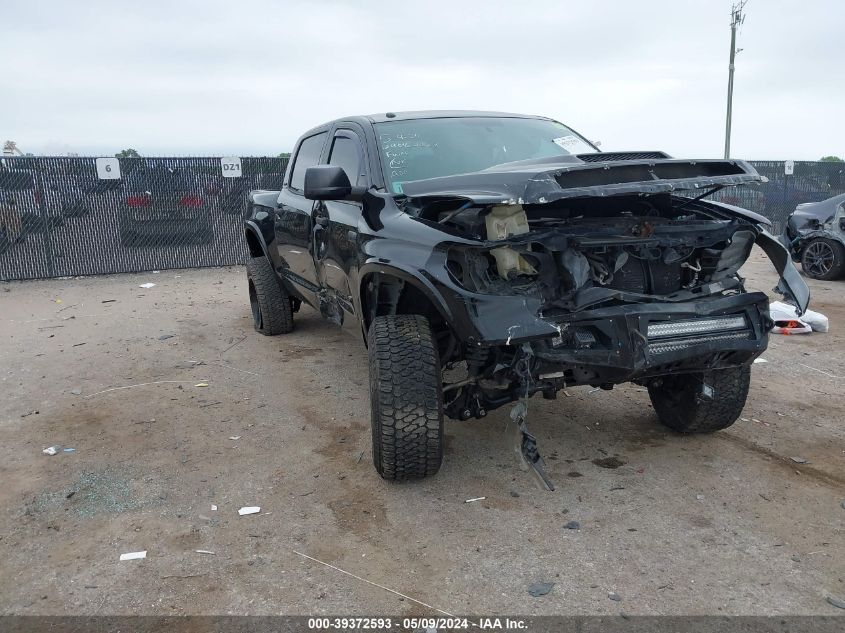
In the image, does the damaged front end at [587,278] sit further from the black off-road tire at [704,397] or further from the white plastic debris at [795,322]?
the white plastic debris at [795,322]

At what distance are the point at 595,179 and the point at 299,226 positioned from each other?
286cm

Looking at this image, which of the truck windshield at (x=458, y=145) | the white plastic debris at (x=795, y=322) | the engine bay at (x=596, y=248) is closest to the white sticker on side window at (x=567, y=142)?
the truck windshield at (x=458, y=145)

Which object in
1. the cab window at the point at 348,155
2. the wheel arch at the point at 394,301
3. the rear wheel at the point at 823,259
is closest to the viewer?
the wheel arch at the point at 394,301

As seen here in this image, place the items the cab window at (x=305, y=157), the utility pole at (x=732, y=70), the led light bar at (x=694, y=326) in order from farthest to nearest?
1. the utility pole at (x=732, y=70)
2. the cab window at (x=305, y=157)
3. the led light bar at (x=694, y=326)

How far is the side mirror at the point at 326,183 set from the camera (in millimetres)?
3834

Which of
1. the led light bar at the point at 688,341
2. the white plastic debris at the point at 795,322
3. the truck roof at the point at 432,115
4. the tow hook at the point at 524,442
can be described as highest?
the truck roof at the point at 432,115

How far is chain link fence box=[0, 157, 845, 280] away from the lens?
10.7 m

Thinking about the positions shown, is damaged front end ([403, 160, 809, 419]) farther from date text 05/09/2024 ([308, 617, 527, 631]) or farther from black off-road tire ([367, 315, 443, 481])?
date text 05/09/2024 ([308, 617, 527, 631])

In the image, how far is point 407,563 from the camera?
2947mm

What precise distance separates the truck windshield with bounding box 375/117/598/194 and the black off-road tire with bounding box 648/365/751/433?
5.08ft

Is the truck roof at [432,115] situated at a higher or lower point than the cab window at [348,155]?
higher

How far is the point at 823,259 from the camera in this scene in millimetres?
9609

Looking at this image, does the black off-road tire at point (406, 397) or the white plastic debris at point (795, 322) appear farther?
the white plastic debris at point (795, 322)

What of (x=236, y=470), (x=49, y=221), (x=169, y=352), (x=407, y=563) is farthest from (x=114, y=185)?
(x=407, y=563)
